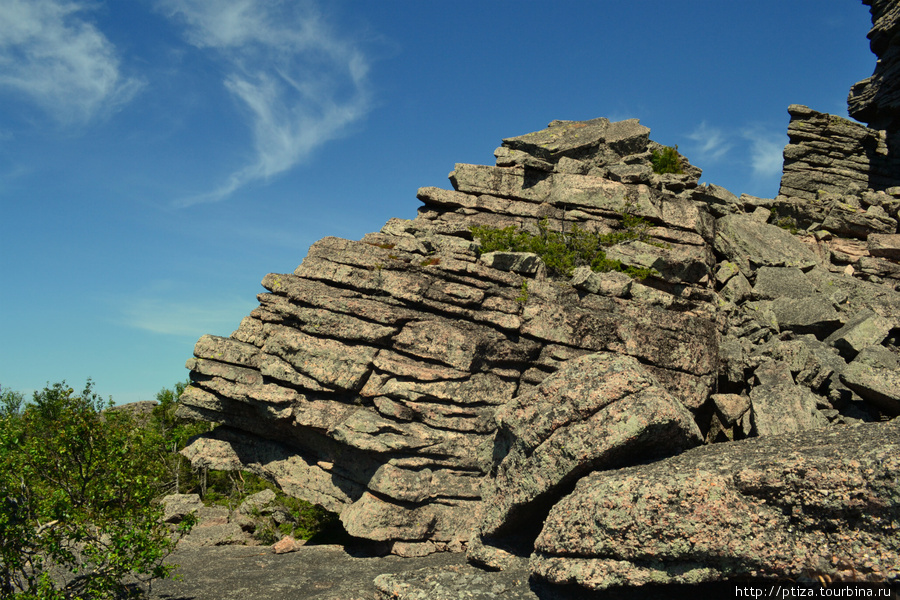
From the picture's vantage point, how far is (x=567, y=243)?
26594 millimetres

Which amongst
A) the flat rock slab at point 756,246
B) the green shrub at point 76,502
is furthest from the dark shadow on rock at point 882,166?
the green shrub at point 76,502

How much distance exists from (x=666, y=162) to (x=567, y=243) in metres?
10.0

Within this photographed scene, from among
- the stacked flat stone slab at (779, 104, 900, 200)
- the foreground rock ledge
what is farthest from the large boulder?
the stacked flat stone slab at (779, 104, 900, 200)

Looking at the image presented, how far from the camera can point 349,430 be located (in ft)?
66.9

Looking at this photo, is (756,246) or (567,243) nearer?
(567,243)

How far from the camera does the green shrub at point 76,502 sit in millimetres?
15375

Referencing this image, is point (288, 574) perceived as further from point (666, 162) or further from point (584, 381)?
point (666, 162)

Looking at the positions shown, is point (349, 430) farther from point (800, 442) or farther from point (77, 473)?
point (800, 442)

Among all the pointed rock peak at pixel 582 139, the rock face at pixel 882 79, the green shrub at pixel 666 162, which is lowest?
the green shrub at pixel 666 162

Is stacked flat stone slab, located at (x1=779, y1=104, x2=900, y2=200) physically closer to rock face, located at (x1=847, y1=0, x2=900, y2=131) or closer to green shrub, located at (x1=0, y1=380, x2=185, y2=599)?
rock face, located at (x1=847, y1=0, x2=900, y2=131)

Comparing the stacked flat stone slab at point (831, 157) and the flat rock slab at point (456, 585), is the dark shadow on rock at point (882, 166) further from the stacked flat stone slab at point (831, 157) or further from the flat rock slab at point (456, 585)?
the flat rock slab at point (456, 585)

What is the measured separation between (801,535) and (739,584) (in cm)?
191

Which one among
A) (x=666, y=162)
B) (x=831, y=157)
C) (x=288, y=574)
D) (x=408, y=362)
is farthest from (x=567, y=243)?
(x=831, y=157)

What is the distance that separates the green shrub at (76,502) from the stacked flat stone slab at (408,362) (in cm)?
571
